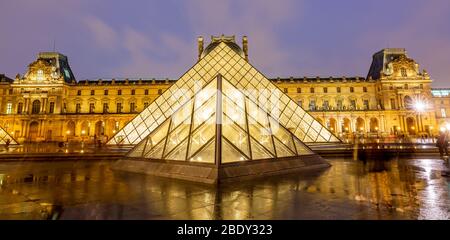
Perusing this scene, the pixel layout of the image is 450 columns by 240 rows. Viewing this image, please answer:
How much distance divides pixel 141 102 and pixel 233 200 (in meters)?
48.2

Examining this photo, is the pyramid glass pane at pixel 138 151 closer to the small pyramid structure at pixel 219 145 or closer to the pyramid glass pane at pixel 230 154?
the small pyramid structure at pixel 219 145

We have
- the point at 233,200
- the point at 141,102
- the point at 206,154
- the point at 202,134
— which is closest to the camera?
the point at 233,200

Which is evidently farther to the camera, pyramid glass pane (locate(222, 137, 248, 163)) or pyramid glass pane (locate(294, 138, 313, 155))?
pyramid glass pane (locate(294, 138, 313, 155))

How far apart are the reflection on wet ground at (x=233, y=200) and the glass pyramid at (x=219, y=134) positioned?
4.24 ft

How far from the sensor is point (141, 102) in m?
48.8

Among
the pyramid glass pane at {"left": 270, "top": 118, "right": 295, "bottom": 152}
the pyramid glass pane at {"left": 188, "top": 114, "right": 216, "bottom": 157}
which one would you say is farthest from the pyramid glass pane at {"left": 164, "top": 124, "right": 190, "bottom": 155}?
the pyramid glass pane at {"left": 270, "top": 118, "right": 295, "bottom": 152}

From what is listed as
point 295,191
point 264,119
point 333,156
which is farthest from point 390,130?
point 295,191

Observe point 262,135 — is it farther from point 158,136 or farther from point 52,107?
point 52,107

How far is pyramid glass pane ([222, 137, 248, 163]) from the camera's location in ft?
21.4

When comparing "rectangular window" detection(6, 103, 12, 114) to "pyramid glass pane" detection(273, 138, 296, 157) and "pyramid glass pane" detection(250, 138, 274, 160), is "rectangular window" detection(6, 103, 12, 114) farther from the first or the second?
"pyramid glass pane" detection(273, 138, 296, 157)

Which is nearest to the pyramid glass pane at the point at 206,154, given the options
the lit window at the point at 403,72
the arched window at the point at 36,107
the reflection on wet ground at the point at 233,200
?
the reflection on wet ground at the point at 233,200

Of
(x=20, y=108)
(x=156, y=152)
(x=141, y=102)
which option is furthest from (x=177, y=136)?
(x=20, y=108)

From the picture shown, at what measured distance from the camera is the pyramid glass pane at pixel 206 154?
21.3ft
